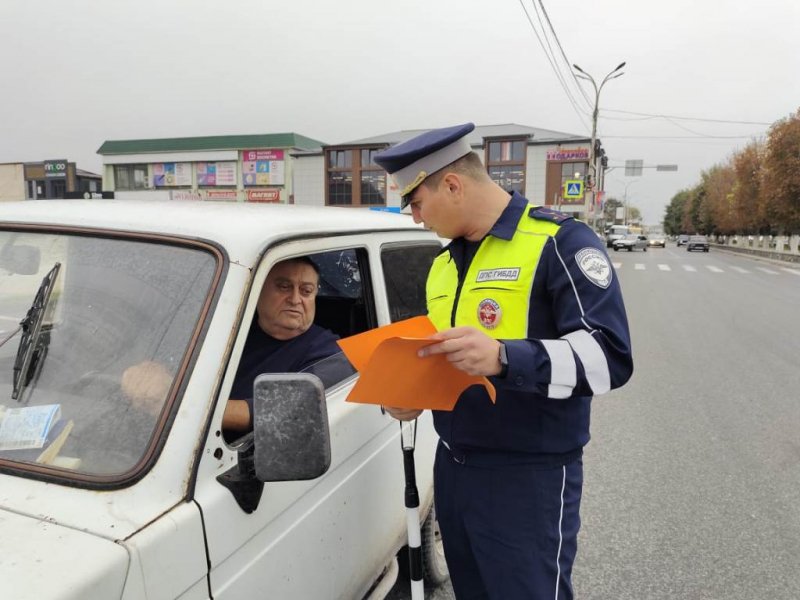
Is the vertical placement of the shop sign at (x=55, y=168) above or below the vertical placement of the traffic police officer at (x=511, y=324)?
above

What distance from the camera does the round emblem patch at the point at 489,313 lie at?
1704 mm

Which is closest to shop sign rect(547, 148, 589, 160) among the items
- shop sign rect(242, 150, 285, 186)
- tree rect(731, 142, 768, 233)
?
tree rect(731, 142, 768, 233)

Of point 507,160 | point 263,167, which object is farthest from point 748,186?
point 263,167

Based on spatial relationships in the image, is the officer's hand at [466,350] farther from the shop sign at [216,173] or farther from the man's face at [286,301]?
the shop sign at [216,173]

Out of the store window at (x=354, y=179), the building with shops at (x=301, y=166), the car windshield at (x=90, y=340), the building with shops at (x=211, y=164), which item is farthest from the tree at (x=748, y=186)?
the car windshield at (x=90, y=340)

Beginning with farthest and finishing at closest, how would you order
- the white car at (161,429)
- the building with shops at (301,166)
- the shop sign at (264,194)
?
the shop sign at (264,194), the building with shops at (301,166), the white car at (161,429)

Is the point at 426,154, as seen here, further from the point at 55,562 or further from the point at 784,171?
the point at 784,171

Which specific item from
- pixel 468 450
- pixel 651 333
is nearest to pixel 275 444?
pixel 468 450

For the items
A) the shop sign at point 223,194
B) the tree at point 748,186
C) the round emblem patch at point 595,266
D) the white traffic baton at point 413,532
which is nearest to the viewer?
the round emblem patch at point 595,266

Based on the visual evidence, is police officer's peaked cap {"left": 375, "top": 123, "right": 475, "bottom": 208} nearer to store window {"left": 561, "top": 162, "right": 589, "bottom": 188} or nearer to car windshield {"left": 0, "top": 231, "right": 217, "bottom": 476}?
car windshield {"left": 0, "top": 231, "right": 217, "bottom": 476}

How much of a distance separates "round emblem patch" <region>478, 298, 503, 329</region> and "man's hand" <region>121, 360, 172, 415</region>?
0.89 m

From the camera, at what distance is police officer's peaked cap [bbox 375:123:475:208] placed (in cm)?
172

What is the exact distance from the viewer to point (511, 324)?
168cm

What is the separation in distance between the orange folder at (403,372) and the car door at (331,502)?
306 mm
